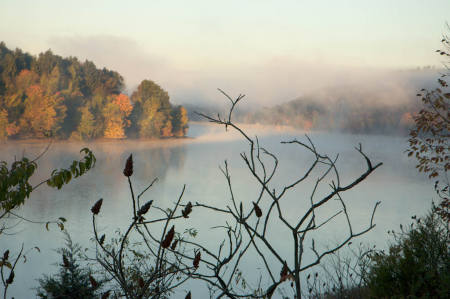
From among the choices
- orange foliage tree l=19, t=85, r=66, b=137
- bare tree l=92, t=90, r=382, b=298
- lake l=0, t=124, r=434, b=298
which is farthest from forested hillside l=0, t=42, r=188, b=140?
bare tree l=92, t=90, r=382, b=298

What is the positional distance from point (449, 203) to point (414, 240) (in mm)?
1638

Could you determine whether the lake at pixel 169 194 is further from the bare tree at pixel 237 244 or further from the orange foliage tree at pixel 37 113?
the orange foliage tree at pixel 37 113

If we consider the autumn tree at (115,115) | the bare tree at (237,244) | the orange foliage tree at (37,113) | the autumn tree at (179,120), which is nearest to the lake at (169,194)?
the bare tree at (237,244)

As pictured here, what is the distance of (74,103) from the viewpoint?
49875 mm

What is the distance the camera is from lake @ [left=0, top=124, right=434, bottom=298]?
15773 mm

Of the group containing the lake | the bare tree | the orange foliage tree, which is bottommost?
the lake

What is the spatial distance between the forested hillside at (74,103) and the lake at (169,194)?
2.12m

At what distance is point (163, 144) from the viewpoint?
2297 inches

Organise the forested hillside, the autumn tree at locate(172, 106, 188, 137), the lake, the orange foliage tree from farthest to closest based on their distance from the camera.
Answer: the autumn tree at locate(172, 106, 188, 137), the forested hillside, the orange foliage tree, the lake

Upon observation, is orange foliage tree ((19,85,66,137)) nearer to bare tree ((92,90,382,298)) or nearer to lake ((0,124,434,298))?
lake ((0,124,434,298))

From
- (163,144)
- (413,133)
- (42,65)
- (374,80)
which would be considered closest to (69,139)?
(42,65)

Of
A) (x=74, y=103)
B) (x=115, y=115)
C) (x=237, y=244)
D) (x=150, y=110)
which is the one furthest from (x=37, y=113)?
(x=237, y=244)

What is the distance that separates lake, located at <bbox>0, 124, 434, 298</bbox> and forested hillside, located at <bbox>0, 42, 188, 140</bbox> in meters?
2.12

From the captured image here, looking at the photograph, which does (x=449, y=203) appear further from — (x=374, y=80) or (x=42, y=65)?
(x=374, y=80)
